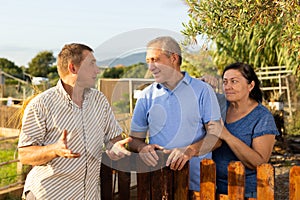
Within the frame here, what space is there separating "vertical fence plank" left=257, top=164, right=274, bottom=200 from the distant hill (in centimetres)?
80

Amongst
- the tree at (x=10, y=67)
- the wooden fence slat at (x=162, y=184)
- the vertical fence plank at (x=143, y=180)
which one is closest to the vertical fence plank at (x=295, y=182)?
the wooden fence slat at (x=162, y=184)

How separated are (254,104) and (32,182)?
1249 mm

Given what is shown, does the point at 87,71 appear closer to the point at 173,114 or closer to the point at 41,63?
the point at 173,114

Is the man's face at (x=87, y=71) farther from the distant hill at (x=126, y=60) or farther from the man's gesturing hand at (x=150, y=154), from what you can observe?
the man's gesturing hand at (x=150, y=154)

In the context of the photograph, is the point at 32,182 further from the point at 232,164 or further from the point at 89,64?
the point at 232,164

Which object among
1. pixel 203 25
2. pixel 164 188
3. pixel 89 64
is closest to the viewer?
pixel 89 64

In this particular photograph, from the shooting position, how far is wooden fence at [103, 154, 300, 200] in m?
2.29

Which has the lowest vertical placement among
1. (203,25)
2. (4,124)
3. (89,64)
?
(4,124)

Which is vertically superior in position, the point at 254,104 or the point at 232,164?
the point at 254,104

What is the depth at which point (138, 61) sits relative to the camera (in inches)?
95.4

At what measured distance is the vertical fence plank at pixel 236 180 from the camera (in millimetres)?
2350

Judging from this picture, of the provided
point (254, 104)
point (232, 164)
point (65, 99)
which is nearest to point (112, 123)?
point (65, 99)

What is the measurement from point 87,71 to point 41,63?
44.8 metres

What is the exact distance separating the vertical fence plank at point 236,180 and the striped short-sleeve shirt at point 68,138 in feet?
2.18
